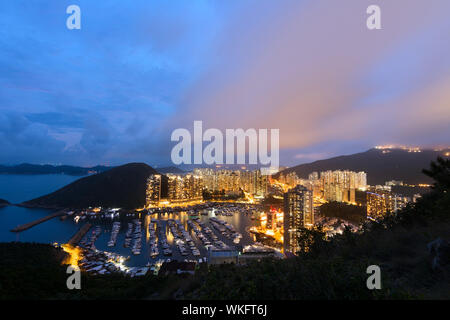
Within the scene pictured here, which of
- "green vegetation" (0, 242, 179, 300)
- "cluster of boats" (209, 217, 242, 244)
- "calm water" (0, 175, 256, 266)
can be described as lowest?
"calm water" (0, 175, 256, 266)

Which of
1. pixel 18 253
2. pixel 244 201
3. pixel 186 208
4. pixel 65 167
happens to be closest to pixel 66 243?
pixel 18 253

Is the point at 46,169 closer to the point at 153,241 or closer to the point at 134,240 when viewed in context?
the point at 134,240

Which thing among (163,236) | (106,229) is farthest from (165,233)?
(106,229)

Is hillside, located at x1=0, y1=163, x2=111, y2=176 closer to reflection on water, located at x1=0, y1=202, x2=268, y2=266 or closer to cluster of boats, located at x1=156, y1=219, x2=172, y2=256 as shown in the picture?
reflection on water, located at x1=0, y1=202, x2=268, y2=266

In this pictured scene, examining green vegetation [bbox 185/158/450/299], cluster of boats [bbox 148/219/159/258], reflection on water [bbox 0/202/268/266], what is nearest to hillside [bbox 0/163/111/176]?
reflection on water [bbox 0/202/268/266]

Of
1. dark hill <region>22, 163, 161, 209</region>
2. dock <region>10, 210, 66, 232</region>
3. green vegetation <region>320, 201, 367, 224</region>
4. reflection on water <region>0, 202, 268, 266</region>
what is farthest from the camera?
dark hill <region>22, 163, 161, 209</region>

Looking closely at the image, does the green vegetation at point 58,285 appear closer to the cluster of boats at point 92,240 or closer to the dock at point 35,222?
the cluster of boats at point 92,240

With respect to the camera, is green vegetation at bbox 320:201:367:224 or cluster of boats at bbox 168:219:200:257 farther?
green vegetation at bbox 320:201:367:224

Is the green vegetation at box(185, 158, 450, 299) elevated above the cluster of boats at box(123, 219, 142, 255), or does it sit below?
above

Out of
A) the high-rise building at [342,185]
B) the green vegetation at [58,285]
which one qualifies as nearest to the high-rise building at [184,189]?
the high-rise building at [342,185]
